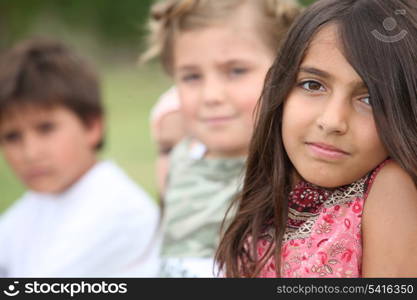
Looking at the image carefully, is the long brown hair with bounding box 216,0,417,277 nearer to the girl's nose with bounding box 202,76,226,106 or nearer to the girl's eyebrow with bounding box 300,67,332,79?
the girl's eyebrow with bounding box 300,67,332,79

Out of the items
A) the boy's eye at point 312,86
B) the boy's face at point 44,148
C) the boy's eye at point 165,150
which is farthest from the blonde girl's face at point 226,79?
the boy's eye at point 312,86

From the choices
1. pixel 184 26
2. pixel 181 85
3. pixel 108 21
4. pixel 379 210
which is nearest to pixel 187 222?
pixel 181 85

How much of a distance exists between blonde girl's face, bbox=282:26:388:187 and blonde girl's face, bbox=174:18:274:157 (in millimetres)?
790

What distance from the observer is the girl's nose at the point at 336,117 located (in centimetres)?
157

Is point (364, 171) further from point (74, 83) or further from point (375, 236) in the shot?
point (74, 83)

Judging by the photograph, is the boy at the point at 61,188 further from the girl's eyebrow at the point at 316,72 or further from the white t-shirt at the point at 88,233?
the girl's eyebrow at the point at 316,72

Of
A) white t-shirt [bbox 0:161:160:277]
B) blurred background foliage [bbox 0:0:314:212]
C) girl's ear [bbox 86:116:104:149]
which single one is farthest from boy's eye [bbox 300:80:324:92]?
blurred background foliage [bbox 0:0:314:212]

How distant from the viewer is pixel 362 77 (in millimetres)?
1565

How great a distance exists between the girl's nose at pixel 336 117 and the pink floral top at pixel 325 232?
5.5 inches

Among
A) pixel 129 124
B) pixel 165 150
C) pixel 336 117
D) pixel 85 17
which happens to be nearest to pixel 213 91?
pixel 165 150

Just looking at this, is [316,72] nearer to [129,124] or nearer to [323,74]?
[323,74]

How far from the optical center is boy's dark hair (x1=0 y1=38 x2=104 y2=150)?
120 inches

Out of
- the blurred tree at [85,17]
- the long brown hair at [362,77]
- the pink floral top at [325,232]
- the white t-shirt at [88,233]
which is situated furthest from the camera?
the blurred tree at [85,17]

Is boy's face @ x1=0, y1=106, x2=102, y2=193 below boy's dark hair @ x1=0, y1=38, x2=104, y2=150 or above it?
below
